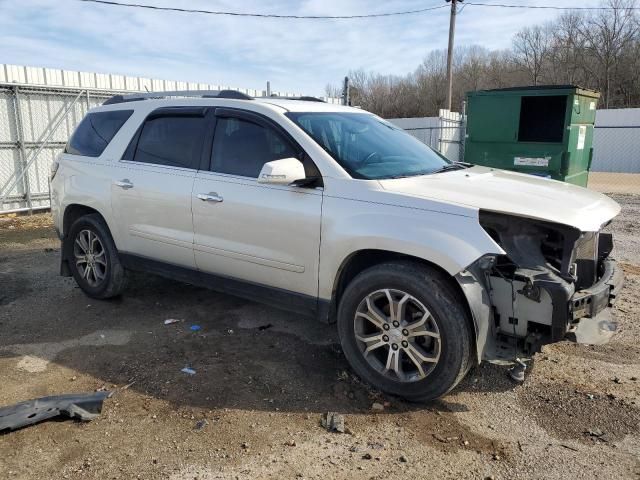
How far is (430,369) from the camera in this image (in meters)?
3.33

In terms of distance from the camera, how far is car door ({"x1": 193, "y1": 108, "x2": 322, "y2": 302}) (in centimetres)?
377

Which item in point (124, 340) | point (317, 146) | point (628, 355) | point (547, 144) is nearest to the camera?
point (317, 146)

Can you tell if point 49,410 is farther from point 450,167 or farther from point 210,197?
point 450,167

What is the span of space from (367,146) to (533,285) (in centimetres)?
170

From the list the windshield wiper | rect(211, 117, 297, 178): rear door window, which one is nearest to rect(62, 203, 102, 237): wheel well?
rect(211, 117, 297, 178): rear door window

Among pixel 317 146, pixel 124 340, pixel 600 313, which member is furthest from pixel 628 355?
pixel 124 340

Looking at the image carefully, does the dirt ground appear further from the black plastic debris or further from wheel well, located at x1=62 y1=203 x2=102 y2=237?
wheel well, located at x1=62 y1=203 x2=102 y2=237

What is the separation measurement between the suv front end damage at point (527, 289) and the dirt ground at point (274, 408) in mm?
531

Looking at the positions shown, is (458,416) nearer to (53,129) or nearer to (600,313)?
(600,313)

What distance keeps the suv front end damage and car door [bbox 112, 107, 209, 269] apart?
7.87 feet

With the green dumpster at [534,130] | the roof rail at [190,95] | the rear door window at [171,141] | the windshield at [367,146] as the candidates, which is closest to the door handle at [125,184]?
the rear door window at [171,141]

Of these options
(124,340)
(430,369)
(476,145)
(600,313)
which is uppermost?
(476,145)

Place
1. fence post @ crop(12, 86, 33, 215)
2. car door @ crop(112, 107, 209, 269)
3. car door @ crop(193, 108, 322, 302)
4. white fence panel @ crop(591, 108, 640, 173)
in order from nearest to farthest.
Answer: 1. car door @ crop(193, 108, 322, 302)
2. car door @ crop(112, 107, 209, 269)
3. fence post @ crop(12, 86, 33, 215)
4. white fence panel @ crop(591, 108, 640, 173)

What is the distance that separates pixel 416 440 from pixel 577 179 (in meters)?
7.35
